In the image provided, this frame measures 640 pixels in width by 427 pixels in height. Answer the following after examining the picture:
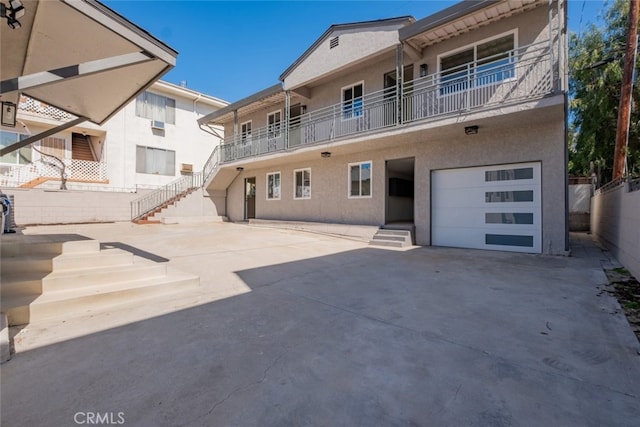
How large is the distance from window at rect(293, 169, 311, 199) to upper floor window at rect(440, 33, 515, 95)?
6.64m

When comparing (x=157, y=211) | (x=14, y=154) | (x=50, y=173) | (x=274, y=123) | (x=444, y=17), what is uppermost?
(x=444, y=17)

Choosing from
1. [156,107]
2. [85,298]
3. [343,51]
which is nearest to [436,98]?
[343,51]

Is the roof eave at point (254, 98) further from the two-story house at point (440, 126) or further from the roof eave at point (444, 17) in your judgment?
the roof eave at point (444, 17)

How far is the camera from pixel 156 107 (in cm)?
1894

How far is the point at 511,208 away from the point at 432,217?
89.5 inches

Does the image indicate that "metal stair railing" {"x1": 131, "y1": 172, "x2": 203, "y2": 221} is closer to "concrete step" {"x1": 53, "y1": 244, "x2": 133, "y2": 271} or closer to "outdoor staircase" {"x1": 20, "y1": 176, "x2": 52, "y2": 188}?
"outdoor staircase" {"x1": 20, "y1": 176, "x2": 52, "y2": 188}

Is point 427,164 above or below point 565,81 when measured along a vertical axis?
below

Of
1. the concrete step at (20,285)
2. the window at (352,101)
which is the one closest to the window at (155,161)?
the window at (352,101)

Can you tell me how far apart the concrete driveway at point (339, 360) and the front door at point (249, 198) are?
1280cm

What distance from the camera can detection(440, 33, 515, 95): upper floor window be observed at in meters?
8.28

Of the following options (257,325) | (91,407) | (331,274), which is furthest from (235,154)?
(91,407)

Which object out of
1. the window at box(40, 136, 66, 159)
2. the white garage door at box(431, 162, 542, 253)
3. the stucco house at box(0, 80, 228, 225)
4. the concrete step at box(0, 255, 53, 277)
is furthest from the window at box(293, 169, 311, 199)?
the window at box(40, 136, 66, 159)

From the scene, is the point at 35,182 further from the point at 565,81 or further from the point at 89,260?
the point at 565,81

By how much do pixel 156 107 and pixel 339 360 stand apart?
2122 cm
